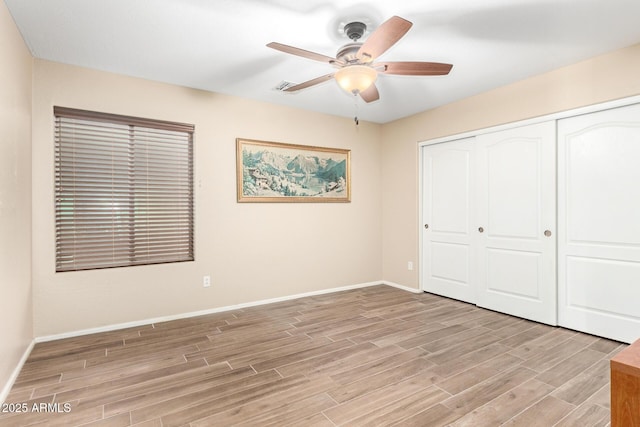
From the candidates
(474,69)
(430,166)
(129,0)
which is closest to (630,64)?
(474,69)

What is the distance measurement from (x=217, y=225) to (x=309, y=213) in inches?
49.9

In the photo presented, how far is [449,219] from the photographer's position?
14.3 ft

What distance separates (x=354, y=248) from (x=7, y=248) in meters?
3.79

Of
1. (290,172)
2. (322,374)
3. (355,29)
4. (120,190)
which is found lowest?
(322,374)

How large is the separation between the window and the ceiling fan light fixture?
6.85 feet

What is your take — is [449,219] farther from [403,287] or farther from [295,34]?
[295,34]

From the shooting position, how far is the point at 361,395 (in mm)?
2135

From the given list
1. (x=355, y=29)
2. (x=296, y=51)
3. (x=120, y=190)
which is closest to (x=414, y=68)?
(x=355, y=29)

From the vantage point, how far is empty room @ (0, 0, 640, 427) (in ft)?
7.13

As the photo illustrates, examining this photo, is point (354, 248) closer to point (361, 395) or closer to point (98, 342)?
point (361, 395)

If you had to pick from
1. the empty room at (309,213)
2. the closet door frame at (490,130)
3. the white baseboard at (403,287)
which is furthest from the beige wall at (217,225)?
the closet door frame at (490,130)

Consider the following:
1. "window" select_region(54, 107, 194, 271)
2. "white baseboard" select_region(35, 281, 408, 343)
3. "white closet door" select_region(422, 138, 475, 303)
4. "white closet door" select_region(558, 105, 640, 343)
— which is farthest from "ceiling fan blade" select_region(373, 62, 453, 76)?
"white baseboard" select_region(35, 281, 408, 343)

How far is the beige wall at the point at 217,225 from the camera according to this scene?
3014 mm

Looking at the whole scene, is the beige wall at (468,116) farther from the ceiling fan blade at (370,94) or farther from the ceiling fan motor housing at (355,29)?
the ceiling fan motor housing at (355,29)
